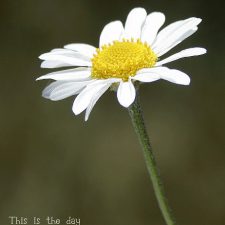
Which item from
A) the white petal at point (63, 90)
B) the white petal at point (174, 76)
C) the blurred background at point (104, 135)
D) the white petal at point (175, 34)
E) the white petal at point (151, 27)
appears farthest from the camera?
the blurred background at point (104, 135)

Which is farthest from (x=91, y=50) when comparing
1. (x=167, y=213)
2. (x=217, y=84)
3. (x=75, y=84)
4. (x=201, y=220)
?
(x=217, y=84)

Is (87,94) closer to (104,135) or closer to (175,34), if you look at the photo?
(175,34)

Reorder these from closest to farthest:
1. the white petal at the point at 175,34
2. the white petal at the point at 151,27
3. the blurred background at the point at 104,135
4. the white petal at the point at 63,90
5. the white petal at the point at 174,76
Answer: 1. the white petal at the point at 174,76
2. the white petal at the point at 63,90
3. the white petal at the point at 175,34
4. the white petal at the point at 151,27
5. the blurred background at the point at 104,135

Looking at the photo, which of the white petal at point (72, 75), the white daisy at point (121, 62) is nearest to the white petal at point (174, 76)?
the white daisy at point (121, 62)

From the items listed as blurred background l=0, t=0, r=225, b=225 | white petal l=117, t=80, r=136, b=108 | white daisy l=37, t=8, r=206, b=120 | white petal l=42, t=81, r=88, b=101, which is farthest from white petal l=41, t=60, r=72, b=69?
blurred background l=0, t=0, r=225, b=225

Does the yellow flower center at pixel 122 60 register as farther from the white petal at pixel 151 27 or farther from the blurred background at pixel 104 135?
the blurred background at pixel 104 135

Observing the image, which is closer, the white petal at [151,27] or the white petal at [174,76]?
the white petal at [174,76]

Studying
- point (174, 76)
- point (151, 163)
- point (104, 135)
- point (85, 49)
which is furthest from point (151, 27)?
point (104, 135)
